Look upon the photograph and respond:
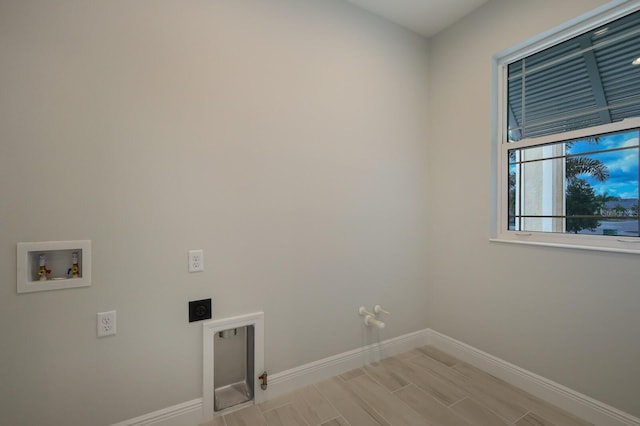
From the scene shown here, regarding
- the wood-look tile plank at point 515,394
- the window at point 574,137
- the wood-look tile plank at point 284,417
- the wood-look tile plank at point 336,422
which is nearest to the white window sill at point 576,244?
the window at point 574,137

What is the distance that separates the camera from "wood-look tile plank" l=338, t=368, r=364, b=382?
6.55 feet

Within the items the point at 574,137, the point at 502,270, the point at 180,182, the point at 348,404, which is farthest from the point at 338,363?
the point at 574,137

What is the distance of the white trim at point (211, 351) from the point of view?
156 cm

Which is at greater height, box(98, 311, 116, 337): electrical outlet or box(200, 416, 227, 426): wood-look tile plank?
box(98, 311, 116, 337): electrical outlet

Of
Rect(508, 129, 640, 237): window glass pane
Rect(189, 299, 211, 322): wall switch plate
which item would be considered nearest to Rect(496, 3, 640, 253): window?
Rect(508, 129, 640, 237): window glass pane

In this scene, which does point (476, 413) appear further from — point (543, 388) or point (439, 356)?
point (439, 356)

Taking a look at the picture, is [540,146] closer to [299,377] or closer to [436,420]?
[436,420]

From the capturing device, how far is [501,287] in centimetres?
201

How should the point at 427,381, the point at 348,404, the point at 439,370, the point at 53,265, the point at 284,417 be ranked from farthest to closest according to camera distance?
the point at 439,370, the point at 427,381, the point at 348,404, the point at 284,417, the point at 53,265

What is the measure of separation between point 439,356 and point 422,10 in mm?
2798

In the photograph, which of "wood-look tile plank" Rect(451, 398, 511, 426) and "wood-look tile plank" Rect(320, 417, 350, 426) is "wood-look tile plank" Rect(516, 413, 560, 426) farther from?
"wood-look tile plank" Rect(320, 417, 350, 426)

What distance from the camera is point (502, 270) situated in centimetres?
200

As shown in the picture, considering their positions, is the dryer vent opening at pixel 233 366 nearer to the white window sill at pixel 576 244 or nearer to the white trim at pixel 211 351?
the white trim at pixel 211 351

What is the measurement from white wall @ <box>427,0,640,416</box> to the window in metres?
0.13
